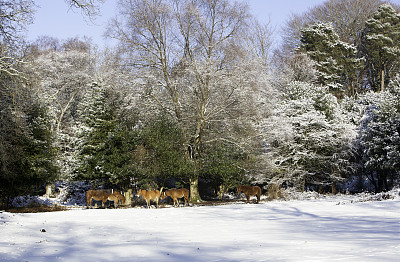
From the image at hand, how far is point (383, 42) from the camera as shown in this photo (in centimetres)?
3247

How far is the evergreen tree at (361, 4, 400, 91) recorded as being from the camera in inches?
1272

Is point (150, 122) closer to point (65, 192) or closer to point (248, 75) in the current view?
point (248, 75)

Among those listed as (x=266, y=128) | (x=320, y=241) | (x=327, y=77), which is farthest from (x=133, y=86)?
(x=327, y=77)

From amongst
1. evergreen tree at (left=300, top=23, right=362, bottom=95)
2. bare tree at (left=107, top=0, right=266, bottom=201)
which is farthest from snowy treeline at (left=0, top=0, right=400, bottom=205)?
evergreen tree at (left=300, top=23, right=362, bottom=95)

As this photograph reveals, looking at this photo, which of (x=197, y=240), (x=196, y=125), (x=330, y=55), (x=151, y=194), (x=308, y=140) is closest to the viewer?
(x=197, y=240)

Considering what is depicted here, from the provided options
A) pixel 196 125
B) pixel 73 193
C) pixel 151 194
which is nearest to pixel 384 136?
pixel 196 125

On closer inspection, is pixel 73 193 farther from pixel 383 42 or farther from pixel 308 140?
pixel 383 42

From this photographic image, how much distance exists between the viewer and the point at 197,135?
2000 cm

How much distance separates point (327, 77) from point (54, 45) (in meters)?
30.6

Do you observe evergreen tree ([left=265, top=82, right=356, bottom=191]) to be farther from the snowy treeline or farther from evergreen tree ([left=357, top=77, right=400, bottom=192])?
evergreen tree ([left=357, top=77, right=400, bottom=192])

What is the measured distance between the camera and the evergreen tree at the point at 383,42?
32.3 m

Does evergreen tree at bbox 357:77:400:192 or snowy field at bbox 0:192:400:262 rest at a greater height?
evergreen tree at bbox 357:77:400:192

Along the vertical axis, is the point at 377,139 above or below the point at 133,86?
below

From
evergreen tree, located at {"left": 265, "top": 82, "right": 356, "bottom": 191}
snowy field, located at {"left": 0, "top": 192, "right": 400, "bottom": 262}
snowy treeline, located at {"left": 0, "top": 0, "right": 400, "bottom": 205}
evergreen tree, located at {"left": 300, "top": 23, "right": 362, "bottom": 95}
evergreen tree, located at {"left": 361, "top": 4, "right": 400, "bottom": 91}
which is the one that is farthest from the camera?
evergreen tree, located at {"left": 300, "top": 23, "right": 362, "bottom": 95}
